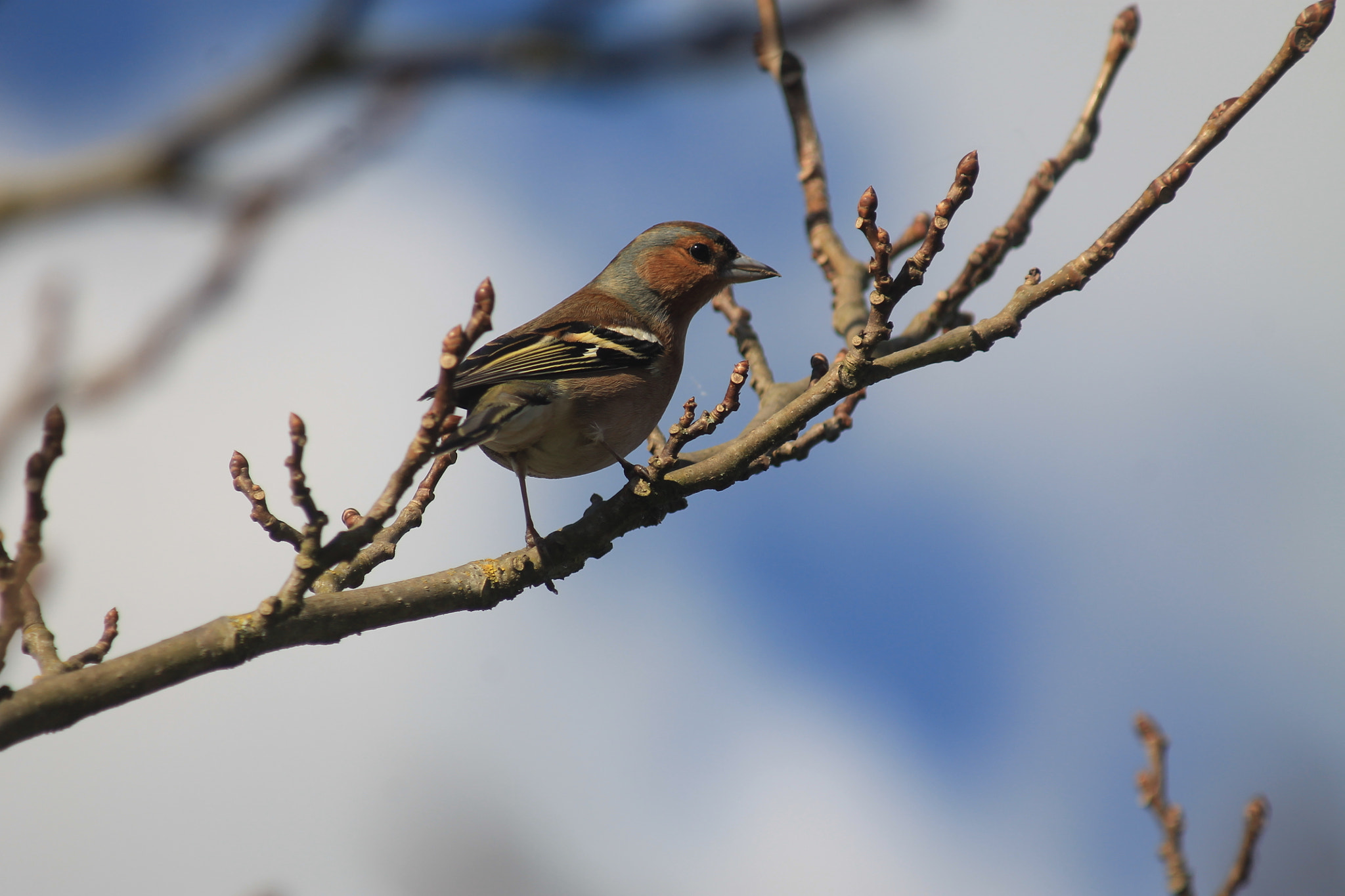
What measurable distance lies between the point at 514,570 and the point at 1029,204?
369 cm

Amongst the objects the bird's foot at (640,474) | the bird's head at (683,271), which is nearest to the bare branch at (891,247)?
the bird's foot at (640,474)

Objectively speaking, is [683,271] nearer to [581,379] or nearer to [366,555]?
[581,379]

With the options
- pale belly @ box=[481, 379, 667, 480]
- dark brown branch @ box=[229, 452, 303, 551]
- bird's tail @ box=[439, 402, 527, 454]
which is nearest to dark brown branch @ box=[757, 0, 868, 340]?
pale belly @ box=[481, 379, 667, 480]

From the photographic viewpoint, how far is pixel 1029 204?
621 cm

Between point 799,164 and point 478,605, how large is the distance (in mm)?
3938

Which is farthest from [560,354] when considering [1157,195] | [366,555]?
[1157,195]

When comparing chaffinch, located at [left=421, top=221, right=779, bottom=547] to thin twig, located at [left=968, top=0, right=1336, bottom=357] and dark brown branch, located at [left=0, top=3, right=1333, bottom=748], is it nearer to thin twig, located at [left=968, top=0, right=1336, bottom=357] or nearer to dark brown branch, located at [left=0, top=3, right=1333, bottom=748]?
dark brown branch, located at [left=0, top=3, right=1333, bottom=748]

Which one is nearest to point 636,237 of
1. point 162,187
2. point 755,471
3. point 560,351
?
point 560,351

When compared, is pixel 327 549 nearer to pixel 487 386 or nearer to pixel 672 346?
pixel 487 386

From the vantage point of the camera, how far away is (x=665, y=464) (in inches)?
173

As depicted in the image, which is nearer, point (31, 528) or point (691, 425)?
point (31, 528)

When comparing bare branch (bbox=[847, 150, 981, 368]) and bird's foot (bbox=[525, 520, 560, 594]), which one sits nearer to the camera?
bare branch (bbox=[847, 150, 981, 368])

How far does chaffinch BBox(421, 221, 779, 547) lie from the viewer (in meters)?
5.54

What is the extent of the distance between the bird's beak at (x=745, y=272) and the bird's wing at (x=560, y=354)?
0.99 m
